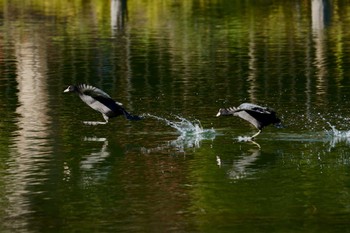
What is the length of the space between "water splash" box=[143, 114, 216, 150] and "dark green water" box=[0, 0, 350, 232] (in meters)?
0.04

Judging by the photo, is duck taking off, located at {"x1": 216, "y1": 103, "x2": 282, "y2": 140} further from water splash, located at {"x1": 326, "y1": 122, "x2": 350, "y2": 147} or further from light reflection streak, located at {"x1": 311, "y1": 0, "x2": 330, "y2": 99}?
light reflection streak, located at {"x1": 311, "y1": 0, "x2": 330, "y2": 99}

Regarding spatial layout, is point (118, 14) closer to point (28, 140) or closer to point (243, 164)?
point (28, 140)

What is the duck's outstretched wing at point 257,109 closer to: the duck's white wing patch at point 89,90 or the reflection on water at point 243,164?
the reflection on water at point 243,164

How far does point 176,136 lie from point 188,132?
1.33 ft

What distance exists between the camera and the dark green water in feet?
52.6

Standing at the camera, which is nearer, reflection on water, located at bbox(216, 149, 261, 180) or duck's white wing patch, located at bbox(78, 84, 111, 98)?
reflection on water, located at bbox(216, 149, 261, 180)

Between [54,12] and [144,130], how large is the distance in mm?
39286

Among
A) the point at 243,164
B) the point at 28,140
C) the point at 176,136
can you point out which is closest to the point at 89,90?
the point at 28,140

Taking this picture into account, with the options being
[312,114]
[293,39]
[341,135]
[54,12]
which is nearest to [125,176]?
[341,135]

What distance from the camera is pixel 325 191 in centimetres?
1738

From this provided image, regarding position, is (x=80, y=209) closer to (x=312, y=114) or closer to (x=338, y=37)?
(x=312, y=114)

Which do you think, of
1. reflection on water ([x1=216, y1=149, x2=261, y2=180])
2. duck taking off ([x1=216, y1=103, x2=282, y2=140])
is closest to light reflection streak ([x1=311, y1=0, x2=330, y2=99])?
duck taking off ([x1=216, y1=103, x2=282, y2=140])

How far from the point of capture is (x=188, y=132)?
76.1 feet

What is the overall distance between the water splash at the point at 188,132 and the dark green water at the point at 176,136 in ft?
0.13
